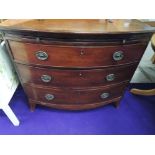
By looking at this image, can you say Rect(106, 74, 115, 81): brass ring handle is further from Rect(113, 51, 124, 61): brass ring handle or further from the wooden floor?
the wooden floor

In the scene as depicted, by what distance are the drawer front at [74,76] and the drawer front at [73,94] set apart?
60mm

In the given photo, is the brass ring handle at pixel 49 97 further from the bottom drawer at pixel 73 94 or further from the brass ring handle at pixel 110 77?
the brass ring handle at pixel 110 77

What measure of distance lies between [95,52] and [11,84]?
74 cm

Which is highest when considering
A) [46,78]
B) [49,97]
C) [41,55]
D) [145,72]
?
[41,55]

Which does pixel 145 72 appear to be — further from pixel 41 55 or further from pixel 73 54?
pixel 41 55

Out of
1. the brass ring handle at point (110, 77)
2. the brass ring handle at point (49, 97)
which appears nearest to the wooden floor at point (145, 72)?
the brass ring handle at point (110, 77)

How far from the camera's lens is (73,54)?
3.15 ft

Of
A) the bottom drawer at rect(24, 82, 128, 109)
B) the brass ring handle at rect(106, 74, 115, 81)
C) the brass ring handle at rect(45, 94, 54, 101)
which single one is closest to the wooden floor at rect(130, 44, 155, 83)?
the bottom drawer at rect(24, 82, 128, 109)

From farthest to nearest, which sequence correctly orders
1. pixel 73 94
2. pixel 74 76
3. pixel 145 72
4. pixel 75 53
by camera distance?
pixel 145 72 → pixel 73 94 → pixel 74 76 → pixel 75 53

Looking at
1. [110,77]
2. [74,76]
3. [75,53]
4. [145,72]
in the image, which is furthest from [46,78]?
[145,72]

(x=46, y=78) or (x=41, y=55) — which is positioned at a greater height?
(x=41, y=55)

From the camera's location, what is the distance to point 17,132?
4.20 feet

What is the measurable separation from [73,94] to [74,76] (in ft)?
0.59
